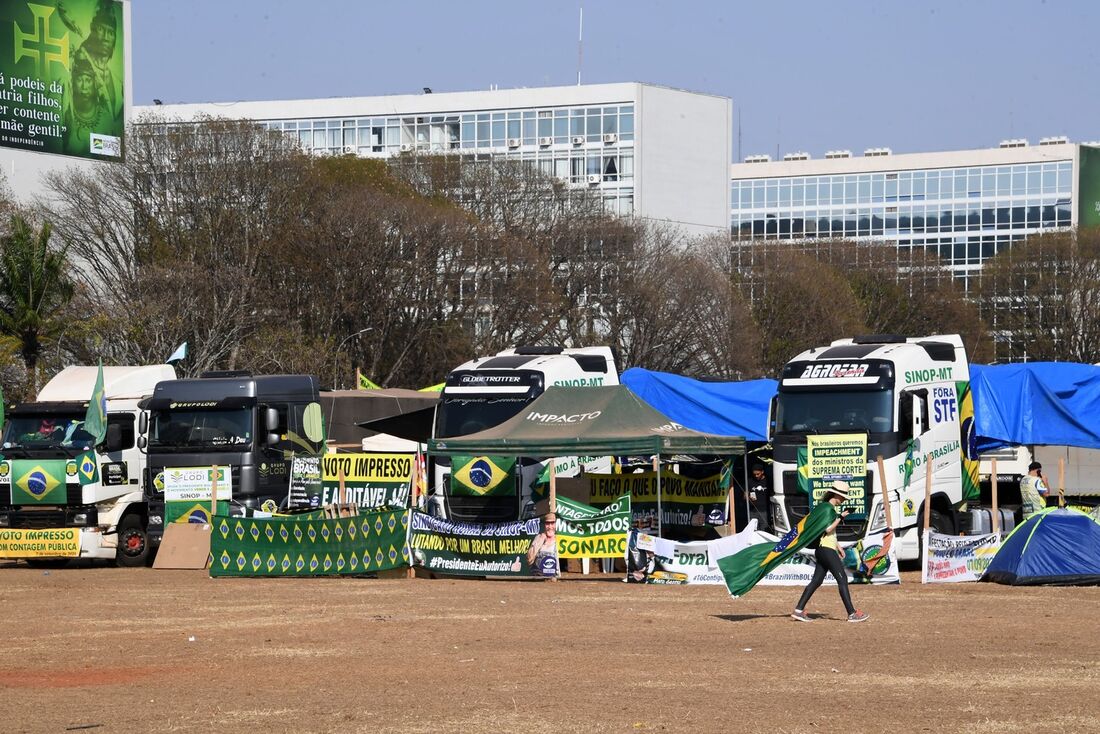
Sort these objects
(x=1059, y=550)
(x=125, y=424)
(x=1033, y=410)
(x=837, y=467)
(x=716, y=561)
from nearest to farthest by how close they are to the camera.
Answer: (x=1059, y=550), (x=716, y=561), (x=837, y=467), (x=1033, y=410), (x=125, y=424)

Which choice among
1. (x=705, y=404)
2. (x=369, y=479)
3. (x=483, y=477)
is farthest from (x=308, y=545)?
(x=705, y=404)

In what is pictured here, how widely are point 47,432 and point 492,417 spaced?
339 inches

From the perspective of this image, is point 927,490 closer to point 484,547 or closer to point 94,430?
point 484,547

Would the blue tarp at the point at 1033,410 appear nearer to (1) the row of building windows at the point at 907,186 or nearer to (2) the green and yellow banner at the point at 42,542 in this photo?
(2) the green and yellow banner at the point at 42,542

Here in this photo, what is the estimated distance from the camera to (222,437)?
30688mm

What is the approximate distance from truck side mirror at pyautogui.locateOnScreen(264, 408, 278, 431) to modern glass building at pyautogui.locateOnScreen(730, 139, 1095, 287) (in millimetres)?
93042

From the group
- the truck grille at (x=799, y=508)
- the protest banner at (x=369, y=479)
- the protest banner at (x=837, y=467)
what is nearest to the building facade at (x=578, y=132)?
the protest banner at (x=369, y=479)

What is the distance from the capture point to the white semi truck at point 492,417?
1145 inches

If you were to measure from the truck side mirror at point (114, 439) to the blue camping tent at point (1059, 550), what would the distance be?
16.9 metres

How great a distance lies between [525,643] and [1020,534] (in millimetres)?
10511

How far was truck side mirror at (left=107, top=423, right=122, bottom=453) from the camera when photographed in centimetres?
3122

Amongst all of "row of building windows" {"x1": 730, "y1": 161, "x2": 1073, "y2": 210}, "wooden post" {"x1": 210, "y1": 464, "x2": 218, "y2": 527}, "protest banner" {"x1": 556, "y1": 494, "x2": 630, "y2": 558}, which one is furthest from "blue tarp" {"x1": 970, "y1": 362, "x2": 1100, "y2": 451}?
"row of building windows" {"x1": 730, "y1": 161, "x2": 1073, "y2": 210}

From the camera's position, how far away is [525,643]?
57.5ft

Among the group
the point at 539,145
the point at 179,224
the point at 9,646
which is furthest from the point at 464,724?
the point at 539,145
